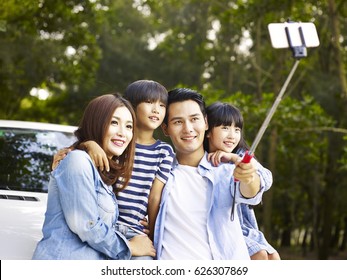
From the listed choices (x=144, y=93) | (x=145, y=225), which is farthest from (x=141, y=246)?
(x=144, y=93)

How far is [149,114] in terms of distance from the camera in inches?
111

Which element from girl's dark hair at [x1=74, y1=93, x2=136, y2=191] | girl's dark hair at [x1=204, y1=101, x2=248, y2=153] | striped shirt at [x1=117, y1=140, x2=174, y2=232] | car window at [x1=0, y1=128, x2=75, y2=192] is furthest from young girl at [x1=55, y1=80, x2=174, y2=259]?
car window at [x1=0, y1=128, x2=75, y2=192]

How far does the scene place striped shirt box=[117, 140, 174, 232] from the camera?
2.73 m

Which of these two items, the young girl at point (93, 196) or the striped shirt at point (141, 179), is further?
the striped shirt at point (141, 179)

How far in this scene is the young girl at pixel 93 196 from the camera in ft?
7.79

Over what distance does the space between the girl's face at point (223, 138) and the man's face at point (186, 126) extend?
0.58 ft

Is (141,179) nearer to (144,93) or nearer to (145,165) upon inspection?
(145,165)

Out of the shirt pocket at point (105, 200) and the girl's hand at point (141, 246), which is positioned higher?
the shirt pocket at point (105, 200)

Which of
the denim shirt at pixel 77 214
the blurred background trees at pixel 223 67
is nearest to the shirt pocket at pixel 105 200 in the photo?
the denim shirt at pixel 77 214

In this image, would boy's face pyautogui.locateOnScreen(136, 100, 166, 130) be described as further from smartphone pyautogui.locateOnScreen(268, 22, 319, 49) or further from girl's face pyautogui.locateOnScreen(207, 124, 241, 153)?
smartphone pyautogui.locateOnScreen(268, 22, 319, 49)

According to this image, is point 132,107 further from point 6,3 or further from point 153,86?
point 6,3

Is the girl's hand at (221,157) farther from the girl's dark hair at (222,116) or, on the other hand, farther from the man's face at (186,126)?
the girl's dark hair at (222,116)

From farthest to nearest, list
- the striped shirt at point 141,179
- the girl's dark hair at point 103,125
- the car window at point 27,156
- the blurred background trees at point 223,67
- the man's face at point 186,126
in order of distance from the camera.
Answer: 1. the blurred background trees at point 223,67
2. the car window at point 27,156
3. the man's face at point 186,126
4. the striped shirt at point 141,179
5. the girl's dark hair at point 103,125

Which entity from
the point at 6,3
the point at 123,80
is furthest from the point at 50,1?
the point at 123,80
